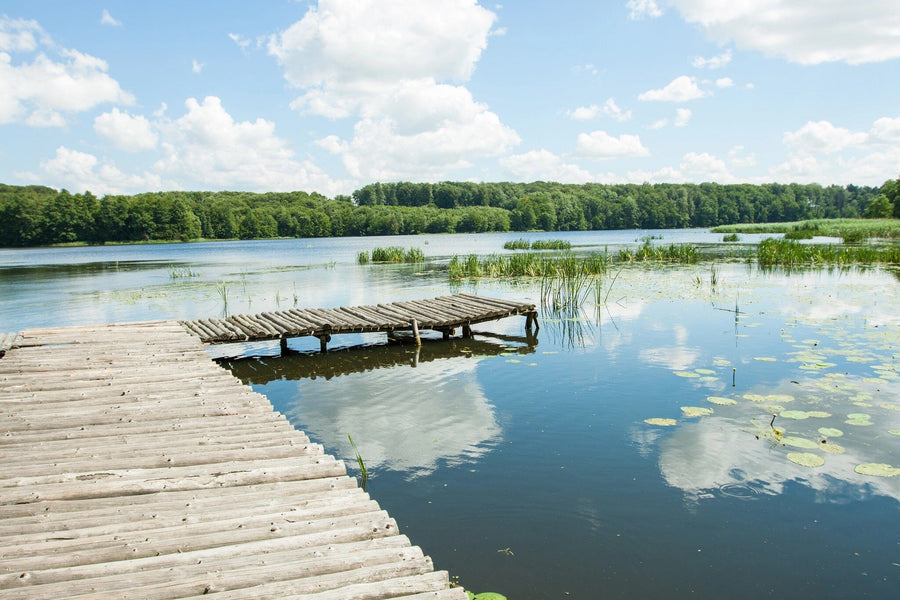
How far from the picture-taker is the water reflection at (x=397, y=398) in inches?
249

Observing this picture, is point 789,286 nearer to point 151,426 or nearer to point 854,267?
point 854,267

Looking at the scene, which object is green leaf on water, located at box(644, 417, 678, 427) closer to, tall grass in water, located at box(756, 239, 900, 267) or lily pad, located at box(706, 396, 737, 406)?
lily pad, located at box(706, 396, 737, 406)

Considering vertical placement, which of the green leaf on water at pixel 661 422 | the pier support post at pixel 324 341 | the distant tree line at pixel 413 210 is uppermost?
the distant tree line at pixel 413 210

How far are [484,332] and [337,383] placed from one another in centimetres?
477

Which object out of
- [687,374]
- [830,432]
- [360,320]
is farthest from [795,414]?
[360,320]

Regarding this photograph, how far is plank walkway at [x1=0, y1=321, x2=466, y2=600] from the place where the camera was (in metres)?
2.77

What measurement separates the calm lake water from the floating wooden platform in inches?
19.9

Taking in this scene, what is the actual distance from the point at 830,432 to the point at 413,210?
96.4 m

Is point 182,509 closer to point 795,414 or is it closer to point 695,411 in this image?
point 695,411

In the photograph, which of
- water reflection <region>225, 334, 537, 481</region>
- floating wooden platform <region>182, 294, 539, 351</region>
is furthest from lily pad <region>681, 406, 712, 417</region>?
floating wooden platform <region>182, 294, 539, 351</region>

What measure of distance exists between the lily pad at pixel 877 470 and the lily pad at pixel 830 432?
687mm

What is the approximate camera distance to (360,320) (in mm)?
11727

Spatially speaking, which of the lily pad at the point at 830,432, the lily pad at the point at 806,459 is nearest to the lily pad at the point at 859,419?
the lily pad at the point at 830,432

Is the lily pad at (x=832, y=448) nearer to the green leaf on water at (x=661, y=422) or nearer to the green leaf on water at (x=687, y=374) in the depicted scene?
the green leaf on water at (x=661, y=422)
